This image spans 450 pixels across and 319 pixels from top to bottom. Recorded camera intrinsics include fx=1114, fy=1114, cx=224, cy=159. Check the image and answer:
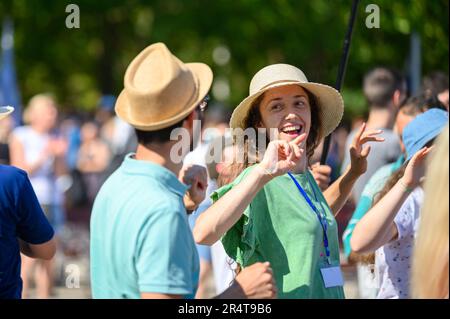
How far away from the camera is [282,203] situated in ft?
14.2

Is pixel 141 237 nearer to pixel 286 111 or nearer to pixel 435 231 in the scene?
pixel 435 231

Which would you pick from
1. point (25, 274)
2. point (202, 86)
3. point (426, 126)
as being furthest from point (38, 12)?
point (202, 86)

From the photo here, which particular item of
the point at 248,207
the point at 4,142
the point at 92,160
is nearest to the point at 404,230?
the point at 248,207

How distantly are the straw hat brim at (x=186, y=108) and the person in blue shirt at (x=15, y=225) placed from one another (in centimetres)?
73

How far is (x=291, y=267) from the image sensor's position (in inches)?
167

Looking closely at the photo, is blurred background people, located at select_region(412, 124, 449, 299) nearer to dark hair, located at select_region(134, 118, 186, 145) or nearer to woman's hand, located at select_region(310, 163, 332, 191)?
dark hair, located at select_region(134, 118, 186, 145)

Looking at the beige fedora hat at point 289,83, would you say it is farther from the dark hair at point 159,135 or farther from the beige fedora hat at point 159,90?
the dark hair at point 159,135

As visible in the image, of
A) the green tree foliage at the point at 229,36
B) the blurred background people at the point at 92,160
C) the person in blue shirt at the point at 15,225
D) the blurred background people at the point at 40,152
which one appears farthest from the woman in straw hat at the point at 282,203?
the blurred background people at the point at 92,160

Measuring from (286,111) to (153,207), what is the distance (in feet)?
4.07

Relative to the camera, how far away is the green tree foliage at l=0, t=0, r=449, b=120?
936cm

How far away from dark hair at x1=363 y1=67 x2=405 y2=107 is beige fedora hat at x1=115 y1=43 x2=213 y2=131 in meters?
4.71

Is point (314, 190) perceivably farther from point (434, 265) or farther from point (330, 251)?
point (434, 265)

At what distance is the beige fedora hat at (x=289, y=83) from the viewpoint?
4.58 metres
